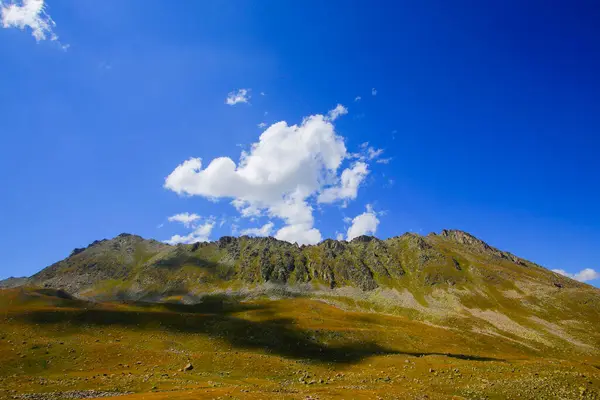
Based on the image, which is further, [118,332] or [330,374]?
[118,332]

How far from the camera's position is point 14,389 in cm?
3203

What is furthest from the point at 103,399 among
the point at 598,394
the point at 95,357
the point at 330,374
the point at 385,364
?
the point at 598,394

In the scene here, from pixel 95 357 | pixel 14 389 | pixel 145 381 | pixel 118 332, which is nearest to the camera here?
pixel 14 389

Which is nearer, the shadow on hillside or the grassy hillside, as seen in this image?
the grassy hillside

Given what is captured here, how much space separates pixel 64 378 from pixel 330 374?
1296 inches

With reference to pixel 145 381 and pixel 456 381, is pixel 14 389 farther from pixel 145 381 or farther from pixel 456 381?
pixel 456 381

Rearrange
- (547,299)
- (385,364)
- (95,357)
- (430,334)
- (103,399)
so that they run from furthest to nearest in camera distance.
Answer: (547,299) < (430,334) < (385,364) < (95,357) < (103,399)

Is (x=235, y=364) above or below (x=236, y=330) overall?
below

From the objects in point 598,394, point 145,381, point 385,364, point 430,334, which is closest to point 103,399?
point 145,381

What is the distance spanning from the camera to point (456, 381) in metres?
36.2

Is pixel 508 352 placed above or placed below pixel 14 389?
below

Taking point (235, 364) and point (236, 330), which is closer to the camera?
point (235, 364)

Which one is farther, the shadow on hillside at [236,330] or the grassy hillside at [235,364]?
the shadow on hillside at [236,330]

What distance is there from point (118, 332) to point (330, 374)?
142 feet
